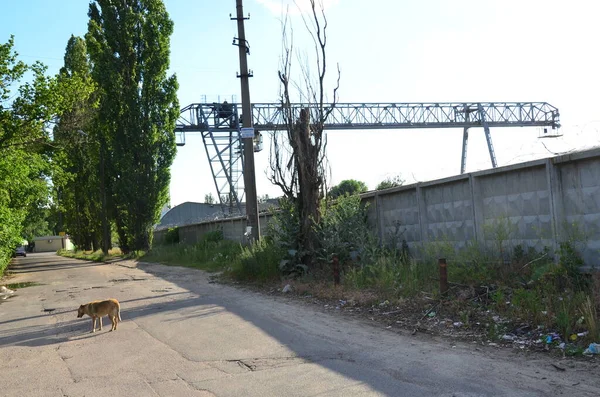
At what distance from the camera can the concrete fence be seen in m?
7.96

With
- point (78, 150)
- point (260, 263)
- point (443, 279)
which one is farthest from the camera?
point (78, 150)

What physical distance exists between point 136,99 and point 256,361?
3080 centimetres

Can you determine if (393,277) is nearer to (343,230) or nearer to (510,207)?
(510,207)

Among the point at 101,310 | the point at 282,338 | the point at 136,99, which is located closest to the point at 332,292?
the point at 282,338

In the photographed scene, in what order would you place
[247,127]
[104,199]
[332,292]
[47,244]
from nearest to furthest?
[332,292], [247,127], [104,199], [47,244]

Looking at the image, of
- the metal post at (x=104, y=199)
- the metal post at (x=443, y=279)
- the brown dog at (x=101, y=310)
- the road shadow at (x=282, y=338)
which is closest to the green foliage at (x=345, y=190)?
the road shadow at (x=282, y=338)

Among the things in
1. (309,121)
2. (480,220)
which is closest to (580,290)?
(480,220)

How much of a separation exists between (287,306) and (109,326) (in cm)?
338

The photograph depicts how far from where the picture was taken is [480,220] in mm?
10266

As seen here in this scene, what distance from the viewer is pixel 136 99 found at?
34.7m

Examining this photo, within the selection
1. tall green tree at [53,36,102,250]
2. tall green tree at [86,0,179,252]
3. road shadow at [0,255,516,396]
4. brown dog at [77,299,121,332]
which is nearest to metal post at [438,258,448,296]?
road shadow at [0,255,516,396]

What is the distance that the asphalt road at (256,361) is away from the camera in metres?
5.42

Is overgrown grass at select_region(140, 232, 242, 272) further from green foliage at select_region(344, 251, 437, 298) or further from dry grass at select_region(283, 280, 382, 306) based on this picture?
green foliage at select_region(344, 251, 437, 298)

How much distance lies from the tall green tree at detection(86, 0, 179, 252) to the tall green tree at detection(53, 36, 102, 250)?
1.66m
